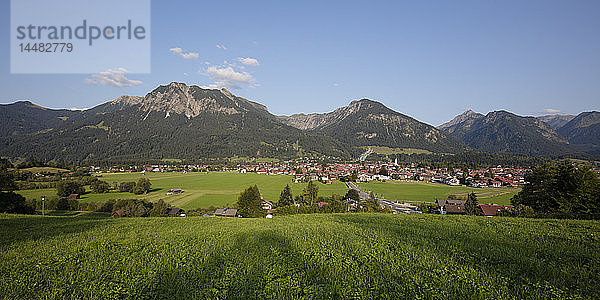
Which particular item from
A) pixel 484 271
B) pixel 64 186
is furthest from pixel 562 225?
pixel 64 186

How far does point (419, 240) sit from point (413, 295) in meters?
4.68

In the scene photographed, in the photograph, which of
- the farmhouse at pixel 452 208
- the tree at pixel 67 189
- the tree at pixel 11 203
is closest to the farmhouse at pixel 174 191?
the tree at pixel 67 189

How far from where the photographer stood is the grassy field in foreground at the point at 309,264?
5449 mm

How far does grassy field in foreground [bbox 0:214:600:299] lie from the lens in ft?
17.9

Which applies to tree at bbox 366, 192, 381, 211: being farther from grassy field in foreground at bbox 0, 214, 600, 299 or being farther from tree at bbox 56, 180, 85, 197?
A: tree at bbox 56, 180, 85, 197

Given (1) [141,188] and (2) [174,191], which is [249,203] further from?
(1) [141,188]

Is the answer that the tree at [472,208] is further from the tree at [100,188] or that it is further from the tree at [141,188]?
the tree at [100,188]

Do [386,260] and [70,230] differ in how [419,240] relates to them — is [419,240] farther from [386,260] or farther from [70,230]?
[70,230]

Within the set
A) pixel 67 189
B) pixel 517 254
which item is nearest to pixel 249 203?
pixel 517 254

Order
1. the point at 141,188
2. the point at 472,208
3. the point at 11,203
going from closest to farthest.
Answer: the point at 11,203 < the point at 472,208 < the point at 141,188

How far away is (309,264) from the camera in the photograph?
720cm

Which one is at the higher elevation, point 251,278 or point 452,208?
point 251,278

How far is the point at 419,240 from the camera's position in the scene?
9375 mm

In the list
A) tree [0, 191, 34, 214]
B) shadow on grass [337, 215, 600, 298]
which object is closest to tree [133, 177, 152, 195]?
tree [0, 191, 34, 214]
